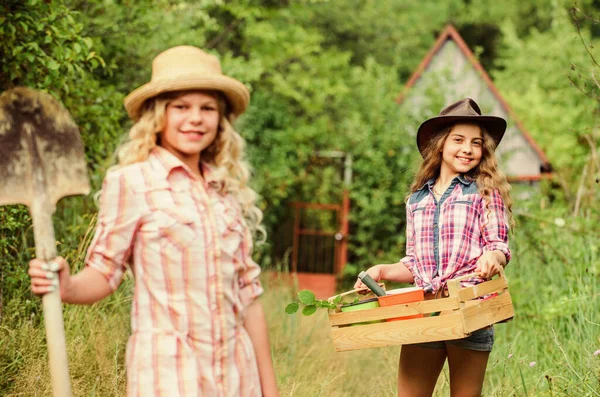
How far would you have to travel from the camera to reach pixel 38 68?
4977 mm

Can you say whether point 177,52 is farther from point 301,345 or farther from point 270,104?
point 270,104

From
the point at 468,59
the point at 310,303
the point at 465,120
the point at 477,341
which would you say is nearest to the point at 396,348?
the point at 477,341

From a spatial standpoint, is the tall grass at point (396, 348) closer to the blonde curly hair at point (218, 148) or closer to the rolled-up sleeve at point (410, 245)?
the rolled-up sleeve at point (410, 245)

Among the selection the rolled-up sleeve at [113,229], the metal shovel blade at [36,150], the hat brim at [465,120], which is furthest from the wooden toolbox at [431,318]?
the metal shovel blade at [36,150]

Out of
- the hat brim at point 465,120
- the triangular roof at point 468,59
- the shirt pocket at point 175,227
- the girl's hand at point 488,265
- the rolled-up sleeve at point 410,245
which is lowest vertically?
the girl's hand at point 488,265

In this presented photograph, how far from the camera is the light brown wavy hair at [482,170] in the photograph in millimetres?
3289

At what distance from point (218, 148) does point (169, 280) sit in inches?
19.8

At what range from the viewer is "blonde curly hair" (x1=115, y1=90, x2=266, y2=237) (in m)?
2.37

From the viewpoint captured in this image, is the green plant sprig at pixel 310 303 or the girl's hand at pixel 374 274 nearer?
the green plant sprig at pixel 310 303

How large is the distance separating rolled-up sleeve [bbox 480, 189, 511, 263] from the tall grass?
0.80 meters

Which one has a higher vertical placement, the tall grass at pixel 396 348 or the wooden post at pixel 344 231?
the wooden post at pixel 344 231

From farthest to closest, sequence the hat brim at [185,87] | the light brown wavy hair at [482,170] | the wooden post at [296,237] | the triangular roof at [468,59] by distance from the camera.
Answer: the triangular roof at [468,59], the wooden post at [296,237], the light brown wavy hair at [482,170], the hat brim at [185,87]

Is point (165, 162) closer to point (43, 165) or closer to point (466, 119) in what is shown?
point (43, 165)

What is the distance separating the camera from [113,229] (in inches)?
87.7
